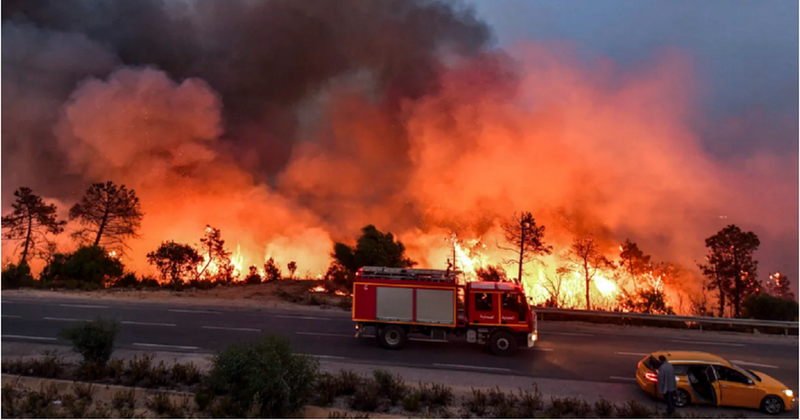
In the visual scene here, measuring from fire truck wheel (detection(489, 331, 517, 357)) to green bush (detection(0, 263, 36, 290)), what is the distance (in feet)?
88.1

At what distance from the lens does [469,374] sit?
11.1 meters

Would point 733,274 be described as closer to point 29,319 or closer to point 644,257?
point 644,257

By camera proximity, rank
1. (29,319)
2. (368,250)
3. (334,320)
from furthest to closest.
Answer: (368,250), (334,320), (29,319)

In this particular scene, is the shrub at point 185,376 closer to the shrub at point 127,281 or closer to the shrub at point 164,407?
the shrub at point 164,407

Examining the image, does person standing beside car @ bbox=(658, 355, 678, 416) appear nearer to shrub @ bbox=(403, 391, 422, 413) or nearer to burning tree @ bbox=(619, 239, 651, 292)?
shrub @ bbox=(403, 391, 422, 413)

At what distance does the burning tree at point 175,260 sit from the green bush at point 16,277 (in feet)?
20.9

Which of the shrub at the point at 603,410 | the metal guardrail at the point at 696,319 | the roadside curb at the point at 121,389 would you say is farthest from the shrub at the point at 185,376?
the metal guardrail at the point at 696,319

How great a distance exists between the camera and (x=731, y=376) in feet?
30.7

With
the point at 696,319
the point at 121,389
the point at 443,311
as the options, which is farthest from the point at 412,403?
the point at 696,319

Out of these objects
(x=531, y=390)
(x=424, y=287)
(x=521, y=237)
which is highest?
(x=521, y=237)

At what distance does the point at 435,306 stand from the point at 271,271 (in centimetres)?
2174

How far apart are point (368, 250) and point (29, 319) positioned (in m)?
16.3

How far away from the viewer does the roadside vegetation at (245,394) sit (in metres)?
Answer: 7.40

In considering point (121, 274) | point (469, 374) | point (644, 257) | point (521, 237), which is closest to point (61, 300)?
point (121, 274)
